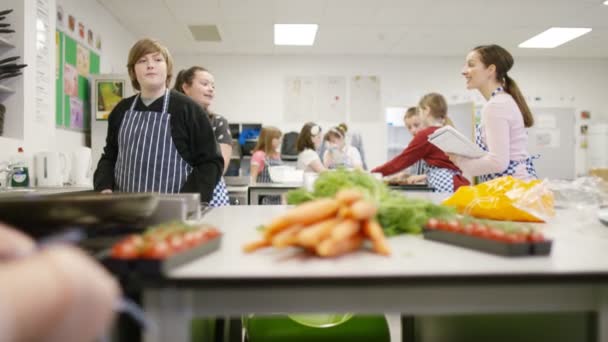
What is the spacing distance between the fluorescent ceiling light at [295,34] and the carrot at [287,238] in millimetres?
5460

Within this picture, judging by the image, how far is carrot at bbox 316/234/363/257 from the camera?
79 cm

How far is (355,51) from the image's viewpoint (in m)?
7.31

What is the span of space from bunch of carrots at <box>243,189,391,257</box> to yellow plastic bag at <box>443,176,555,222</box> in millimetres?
618

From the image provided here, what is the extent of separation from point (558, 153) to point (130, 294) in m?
8.32

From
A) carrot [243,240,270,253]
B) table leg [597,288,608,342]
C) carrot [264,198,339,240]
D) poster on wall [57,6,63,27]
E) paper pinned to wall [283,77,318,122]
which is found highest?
poster on wall [57,6,63,27]

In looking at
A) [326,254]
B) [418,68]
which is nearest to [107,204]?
[326,254]

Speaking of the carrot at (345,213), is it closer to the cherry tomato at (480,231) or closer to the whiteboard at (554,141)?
the cherry tomato at (480,231)

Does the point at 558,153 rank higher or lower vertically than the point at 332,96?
lower

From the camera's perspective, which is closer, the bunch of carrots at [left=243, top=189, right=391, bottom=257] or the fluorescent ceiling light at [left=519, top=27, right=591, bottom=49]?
the bunch of carrots at [left=243, top=189, right=391, bottom=257]

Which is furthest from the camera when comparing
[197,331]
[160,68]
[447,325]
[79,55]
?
[79,55]

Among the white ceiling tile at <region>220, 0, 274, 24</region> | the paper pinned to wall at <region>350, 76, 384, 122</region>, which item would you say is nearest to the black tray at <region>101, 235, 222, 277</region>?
the white ceiling tile at <region>220, 0, 274, 24</region>

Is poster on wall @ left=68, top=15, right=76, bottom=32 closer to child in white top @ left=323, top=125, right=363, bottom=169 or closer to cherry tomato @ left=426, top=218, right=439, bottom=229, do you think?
child in white top @ left=323, top=125, right=363, bottom=169

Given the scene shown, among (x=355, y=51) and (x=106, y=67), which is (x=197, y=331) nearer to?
(x=106, y=67)

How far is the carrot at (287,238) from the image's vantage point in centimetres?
83
